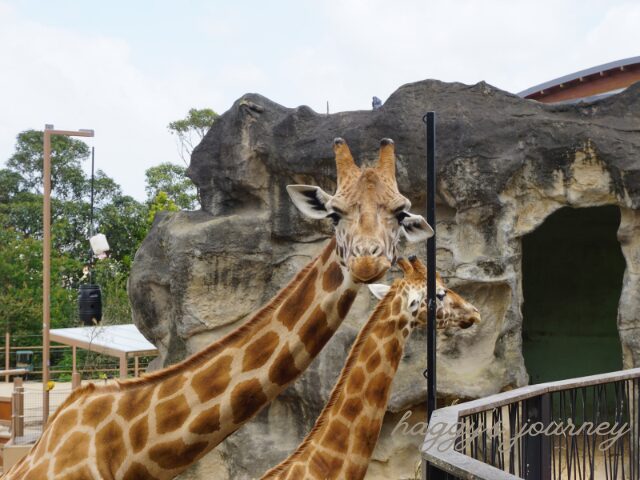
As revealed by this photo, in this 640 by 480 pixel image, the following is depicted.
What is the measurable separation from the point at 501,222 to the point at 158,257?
4286mm

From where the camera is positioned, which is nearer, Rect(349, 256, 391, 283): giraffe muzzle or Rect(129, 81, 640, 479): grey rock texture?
Rect(349, 256, 391, 283): giraffe muzzle

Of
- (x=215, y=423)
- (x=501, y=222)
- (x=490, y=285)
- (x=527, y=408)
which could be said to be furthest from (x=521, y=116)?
(x=215, y=423)

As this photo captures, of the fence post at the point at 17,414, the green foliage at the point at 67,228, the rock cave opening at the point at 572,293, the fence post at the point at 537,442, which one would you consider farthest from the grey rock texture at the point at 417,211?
the green foliage at the point at 67,228

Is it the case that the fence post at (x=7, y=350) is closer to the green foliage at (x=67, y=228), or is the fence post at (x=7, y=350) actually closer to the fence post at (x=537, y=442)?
the green foliage at (x=67, y=228)

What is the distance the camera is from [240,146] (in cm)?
927

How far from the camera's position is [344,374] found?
4555 mm

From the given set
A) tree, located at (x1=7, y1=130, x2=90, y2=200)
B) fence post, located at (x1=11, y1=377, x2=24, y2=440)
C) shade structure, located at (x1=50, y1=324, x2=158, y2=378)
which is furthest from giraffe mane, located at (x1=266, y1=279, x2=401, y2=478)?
tree, located at (x1=7, y1=130, x2=90, y2=200)

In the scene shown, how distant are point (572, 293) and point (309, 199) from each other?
308 inches

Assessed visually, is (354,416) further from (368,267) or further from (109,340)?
(109,340)

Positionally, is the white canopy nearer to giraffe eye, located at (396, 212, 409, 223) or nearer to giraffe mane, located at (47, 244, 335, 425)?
giraffe mane, located at (47, 244, 335, 425)

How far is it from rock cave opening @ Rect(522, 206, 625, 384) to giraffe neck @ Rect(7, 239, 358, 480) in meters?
7.48

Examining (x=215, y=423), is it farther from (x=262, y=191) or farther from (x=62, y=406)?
(x=262, y=191)

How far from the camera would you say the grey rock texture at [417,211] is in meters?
8.41

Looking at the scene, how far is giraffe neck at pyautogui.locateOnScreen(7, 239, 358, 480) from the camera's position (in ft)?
12.1
